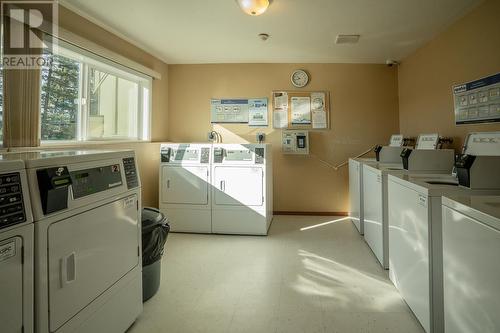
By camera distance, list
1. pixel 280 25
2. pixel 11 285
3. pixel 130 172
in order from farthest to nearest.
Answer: pixel 280 25 → pixel 130 172 → pixel 11 285

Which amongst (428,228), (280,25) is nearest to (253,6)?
(280,25)

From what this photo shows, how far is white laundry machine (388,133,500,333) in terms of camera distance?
58.4 inches

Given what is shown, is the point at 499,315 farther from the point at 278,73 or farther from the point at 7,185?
the point at 278,73

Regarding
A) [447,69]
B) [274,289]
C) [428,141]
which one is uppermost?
[447,69]

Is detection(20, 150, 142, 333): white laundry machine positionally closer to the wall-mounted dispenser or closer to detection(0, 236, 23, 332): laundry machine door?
detection(0, 236, 23, 332): laundry machine door

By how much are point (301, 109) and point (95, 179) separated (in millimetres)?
3298

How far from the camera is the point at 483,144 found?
7.22 ft

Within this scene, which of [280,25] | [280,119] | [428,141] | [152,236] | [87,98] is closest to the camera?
[152,236]

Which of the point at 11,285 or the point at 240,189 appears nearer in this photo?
the point at 11,285

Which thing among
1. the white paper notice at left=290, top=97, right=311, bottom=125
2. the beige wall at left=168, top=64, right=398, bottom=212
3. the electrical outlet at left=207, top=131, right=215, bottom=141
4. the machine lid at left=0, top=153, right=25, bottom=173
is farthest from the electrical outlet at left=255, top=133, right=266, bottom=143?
the machine lid at left=0, top=153, right=25, bottom=173

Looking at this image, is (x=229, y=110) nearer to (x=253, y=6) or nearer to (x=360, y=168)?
(x=253, y=6)

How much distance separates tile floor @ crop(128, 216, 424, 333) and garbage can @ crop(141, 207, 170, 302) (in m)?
0.10

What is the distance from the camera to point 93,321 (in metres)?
1.34

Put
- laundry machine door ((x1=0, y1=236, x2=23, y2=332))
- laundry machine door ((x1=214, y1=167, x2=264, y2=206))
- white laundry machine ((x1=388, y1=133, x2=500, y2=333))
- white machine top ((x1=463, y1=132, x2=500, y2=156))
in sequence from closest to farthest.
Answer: laundry machine door ((x1=0, y1=236, x2=23, y2=332)) < white laundry machine ((x1=388, y1=133, x2=500, y2=333)) < white machine top ((x1=463, y1=132, x2=500, y2=156)) < laundry machine door ((x1=214, y1=167, x2=264, y2=206))
